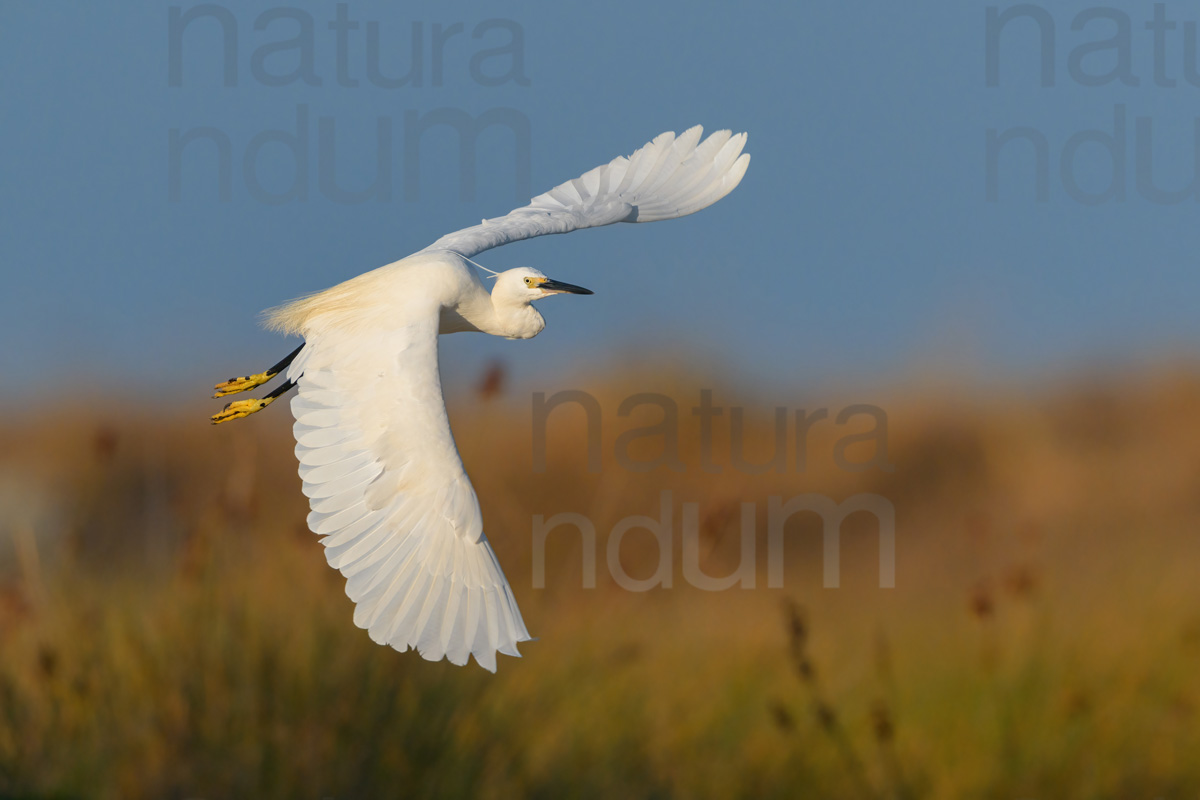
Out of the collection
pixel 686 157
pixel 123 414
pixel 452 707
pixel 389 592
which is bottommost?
pixel 452 707

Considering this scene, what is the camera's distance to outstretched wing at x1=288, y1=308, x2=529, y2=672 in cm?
312

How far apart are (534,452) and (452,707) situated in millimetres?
4638

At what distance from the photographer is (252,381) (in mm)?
4418

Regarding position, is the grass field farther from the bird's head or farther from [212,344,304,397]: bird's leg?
the bird's head

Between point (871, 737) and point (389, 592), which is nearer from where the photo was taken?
point (389, 592)

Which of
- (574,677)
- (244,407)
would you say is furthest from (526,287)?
(574,677)

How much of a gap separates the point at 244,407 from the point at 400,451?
4.43 feet

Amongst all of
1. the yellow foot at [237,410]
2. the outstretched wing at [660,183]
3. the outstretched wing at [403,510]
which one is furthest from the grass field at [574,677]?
the outstretched wing at [660,183]

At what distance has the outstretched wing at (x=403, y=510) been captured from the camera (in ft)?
10.2

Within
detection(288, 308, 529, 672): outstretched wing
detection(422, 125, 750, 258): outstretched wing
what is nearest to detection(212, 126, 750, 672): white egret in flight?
detection(288, 308, 529, 672): outstretched wing

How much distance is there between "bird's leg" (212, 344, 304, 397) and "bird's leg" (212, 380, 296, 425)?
56 mm

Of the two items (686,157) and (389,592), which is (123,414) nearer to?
(686,157)

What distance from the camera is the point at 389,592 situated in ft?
10.5

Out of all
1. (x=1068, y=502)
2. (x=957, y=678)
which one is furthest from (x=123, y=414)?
(x=1068, y=502)
